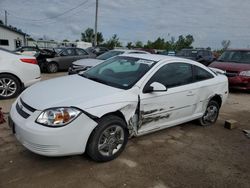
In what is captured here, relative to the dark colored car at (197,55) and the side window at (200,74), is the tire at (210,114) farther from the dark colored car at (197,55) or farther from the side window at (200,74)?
the dark colored car at (197,55)

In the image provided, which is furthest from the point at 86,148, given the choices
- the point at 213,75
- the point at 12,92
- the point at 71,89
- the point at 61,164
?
the point at 12,92

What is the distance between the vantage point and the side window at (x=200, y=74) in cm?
463

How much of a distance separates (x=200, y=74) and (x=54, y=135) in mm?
3138

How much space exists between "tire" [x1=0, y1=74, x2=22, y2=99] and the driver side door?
4332 millimetres

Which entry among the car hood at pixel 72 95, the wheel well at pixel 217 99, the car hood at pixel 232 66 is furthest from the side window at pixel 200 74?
the car hood at pixel 232 66

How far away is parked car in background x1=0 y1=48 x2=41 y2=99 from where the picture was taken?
6324mm

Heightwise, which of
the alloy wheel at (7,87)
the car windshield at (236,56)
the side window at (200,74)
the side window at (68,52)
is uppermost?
the car windshield at (236,56)

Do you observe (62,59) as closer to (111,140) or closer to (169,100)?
(169,100)

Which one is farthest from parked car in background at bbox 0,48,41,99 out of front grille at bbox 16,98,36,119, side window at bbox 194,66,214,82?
side window at bbox 194,66,214,82

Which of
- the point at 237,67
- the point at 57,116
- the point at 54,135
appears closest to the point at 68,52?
the point at 237,67

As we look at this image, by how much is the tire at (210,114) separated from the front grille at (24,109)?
344 cm

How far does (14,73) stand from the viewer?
643 cm

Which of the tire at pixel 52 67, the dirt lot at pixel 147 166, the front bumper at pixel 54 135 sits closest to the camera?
the front bumper at pixel 54 135

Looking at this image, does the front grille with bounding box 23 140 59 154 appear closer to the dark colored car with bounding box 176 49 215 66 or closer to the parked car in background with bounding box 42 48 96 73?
the parked car in background with bounding box 42 48 96 73
